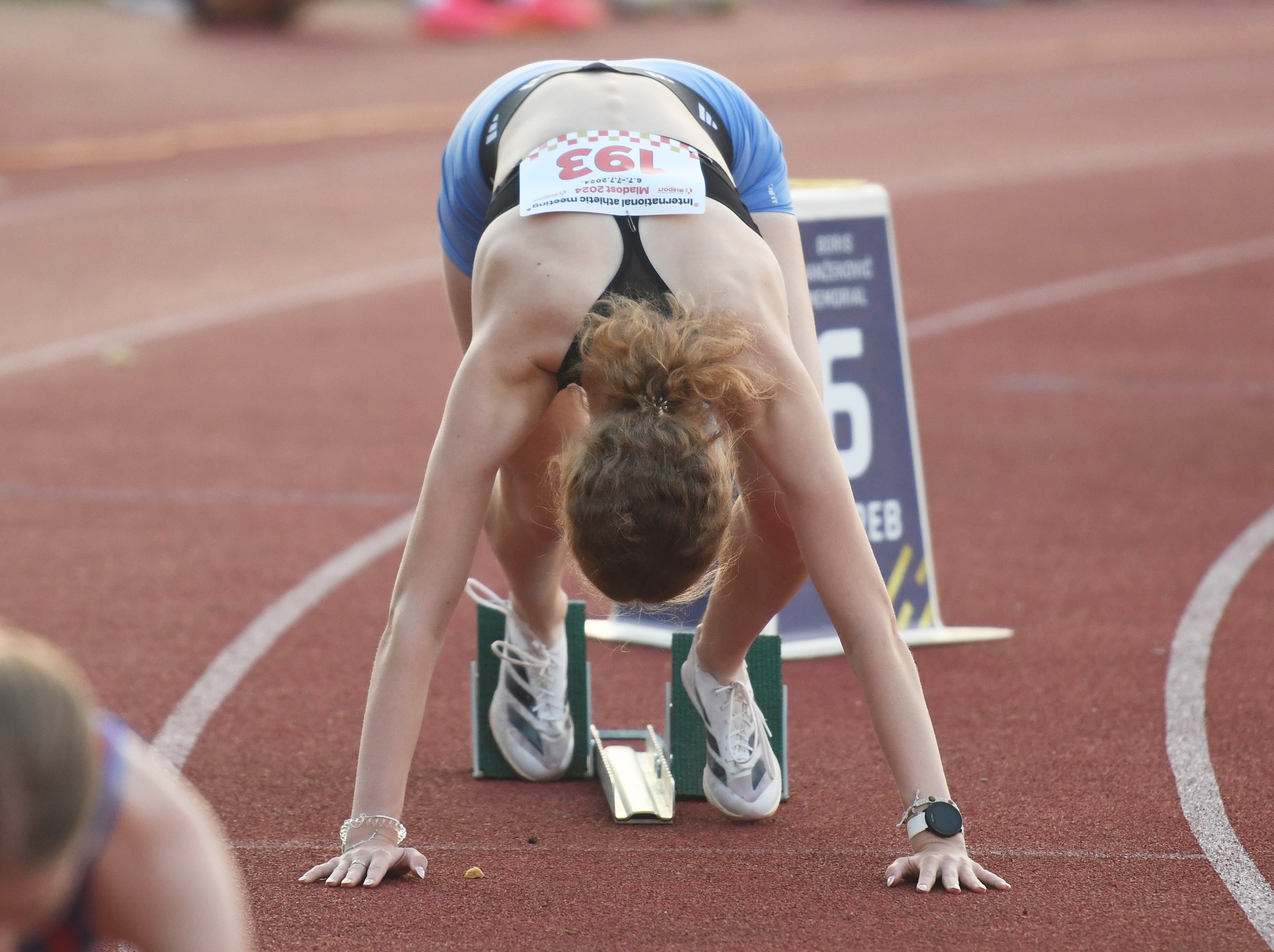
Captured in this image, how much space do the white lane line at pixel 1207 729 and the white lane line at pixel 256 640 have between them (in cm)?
232

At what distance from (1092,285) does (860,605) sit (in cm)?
877

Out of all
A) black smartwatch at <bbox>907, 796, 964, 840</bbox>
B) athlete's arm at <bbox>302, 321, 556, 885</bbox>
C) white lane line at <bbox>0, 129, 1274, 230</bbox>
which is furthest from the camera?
white lane line at <bbox>0, 129, 1274, 230</bbox>

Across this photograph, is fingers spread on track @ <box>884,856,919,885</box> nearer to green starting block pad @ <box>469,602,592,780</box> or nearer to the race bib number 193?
green starting block pad @ <box>469,602,592,780</box>

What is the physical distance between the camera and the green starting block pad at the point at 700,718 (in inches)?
157

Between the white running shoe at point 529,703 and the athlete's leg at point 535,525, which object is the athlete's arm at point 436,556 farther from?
the white running shoe at point 529,703

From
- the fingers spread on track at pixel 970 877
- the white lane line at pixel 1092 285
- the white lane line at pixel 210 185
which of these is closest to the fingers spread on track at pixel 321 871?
the fingers spread on track at pixel 970 877

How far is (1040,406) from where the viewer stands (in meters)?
8.26

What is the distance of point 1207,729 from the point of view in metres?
4.39

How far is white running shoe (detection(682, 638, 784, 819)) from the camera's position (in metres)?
3.79

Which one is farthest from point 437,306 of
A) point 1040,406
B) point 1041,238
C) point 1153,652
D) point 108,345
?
point 1153,652

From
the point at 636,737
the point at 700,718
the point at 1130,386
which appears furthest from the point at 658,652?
the point at 1130,386

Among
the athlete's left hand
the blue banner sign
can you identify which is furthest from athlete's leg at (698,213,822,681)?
the blue banner sign

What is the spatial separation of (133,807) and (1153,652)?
386 cm

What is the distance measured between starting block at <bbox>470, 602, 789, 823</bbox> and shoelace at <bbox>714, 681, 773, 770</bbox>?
16 centimetres
